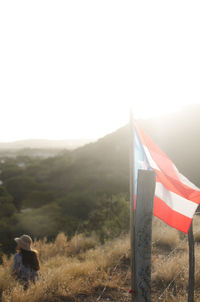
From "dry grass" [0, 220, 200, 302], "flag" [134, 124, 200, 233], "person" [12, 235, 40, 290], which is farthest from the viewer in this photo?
"person" [12, 235, 40, 290]

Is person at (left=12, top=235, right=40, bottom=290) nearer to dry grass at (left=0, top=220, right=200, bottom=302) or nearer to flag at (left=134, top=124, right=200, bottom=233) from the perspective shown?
dry grass at (left=0, top=220, right=200, bottom=302)

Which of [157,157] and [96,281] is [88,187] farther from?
[157,157]

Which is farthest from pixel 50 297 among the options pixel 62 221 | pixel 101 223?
pixel 62 221

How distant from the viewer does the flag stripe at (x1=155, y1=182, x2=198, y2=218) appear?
11.5ft

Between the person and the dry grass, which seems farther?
the person

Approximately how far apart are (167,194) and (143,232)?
2.97 feet

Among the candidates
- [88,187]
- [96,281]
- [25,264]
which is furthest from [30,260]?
[88,187]

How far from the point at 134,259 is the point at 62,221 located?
1399 centimetres

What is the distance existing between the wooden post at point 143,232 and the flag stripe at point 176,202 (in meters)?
0.75

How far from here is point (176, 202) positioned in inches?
140

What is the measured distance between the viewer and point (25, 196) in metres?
24.1

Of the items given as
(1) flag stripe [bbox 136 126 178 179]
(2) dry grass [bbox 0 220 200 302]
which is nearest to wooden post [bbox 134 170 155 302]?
(1) flag stripe [bbox 136 126 178 179]

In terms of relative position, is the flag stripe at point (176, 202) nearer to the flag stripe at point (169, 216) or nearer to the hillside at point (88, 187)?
the flag stripe at point (169, 216)

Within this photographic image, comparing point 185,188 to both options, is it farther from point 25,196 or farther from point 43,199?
point 25,196
